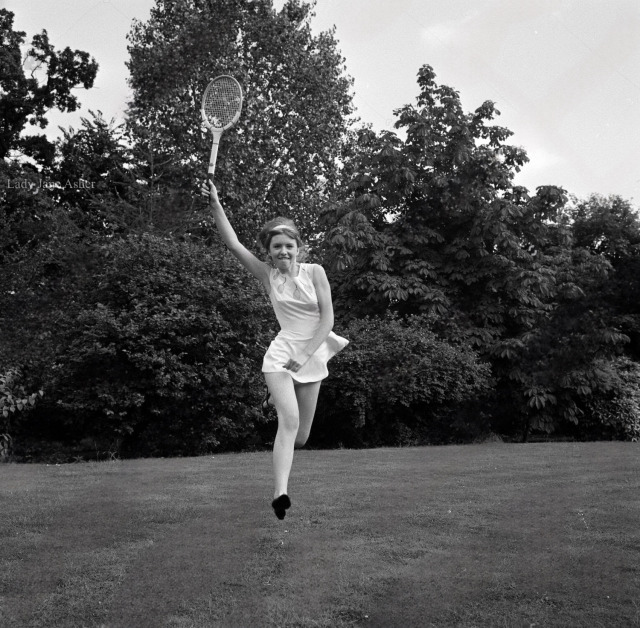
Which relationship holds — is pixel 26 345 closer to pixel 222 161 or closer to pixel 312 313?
pixel 222 161

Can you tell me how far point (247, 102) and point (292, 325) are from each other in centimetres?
2108

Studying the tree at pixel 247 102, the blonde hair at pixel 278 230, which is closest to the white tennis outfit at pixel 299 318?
the blonde hair at pixel 278 230

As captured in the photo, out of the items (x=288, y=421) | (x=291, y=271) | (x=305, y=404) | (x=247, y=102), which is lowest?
(x=288, y=421)

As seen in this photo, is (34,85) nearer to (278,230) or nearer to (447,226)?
(447,226)

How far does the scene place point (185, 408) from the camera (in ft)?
50.0

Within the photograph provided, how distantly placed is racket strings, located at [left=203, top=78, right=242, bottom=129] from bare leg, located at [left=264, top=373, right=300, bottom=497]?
2.66 meters

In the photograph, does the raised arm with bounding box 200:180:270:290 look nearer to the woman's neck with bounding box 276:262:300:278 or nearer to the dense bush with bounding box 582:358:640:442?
the woman's neck with bounding box 276:262:300:278

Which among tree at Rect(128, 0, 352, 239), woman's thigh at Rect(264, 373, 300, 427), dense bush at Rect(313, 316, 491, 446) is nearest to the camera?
woman's thigh at Rect(264, 373, 300, 427)

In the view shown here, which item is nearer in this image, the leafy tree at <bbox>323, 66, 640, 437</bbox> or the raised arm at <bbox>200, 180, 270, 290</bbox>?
the raised arm at <bbox>200, 180, 270, 290</bbox>

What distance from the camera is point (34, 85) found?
29562mm

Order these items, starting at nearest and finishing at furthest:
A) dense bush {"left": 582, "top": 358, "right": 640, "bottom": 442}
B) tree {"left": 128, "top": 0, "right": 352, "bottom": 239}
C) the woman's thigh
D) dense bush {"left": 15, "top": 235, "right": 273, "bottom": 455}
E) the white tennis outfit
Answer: the woman's thigh, the white tennis outfit, dense bush {"left": 15, "top": 235, "right": 273, "bottom": 455}, dense bush {"left": 582, "top": 358, "right": 640, "bottom": 442}, tree {"left": 128, "top": 0, "right": 352, "bottom": 239}

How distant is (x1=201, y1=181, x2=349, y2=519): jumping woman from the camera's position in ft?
18.2

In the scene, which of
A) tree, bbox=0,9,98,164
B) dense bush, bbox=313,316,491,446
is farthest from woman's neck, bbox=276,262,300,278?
tree, bbox=0,9,98,164

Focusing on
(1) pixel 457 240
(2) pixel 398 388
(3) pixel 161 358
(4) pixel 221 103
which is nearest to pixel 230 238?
(4) pixel 221 103
